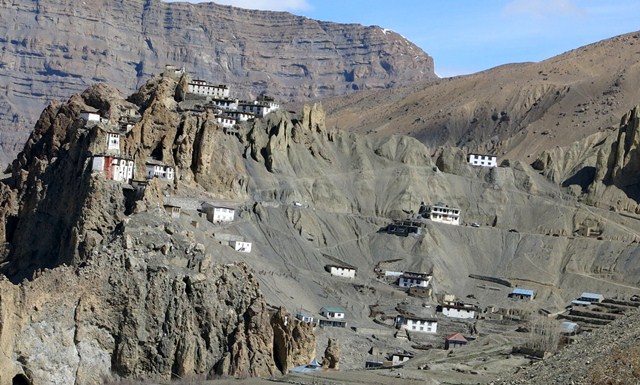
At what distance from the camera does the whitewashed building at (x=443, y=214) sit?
173125 mm

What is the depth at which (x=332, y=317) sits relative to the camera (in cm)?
14250

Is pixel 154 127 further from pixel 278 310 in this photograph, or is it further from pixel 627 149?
pixel 627 149

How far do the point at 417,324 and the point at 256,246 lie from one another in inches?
662

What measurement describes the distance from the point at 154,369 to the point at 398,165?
68.9 meters

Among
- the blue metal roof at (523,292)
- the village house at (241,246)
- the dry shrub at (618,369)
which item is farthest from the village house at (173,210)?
the dry shrub at (618,369)

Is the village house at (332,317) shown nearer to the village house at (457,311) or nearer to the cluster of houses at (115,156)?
the village house at (457,311)

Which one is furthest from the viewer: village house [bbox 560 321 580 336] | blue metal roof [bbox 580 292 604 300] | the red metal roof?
blue metal roof [bbox 580 292 604 300]

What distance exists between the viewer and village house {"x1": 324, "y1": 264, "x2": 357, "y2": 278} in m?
155

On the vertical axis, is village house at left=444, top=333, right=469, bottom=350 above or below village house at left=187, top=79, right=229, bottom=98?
below

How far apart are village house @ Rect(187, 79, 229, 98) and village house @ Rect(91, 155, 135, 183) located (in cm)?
3597

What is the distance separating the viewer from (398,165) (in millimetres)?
182500

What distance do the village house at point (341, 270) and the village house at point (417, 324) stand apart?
10793 mm

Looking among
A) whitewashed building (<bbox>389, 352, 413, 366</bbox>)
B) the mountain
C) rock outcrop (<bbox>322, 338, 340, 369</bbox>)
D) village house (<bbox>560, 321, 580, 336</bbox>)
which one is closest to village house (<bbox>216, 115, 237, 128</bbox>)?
the mountain

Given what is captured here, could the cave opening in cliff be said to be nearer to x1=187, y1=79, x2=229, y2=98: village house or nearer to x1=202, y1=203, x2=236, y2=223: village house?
x1=202, y1=203, x2=236, y2=223: village house
